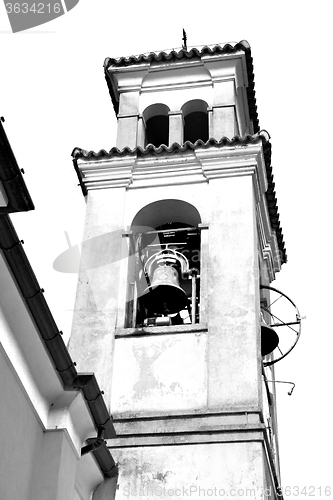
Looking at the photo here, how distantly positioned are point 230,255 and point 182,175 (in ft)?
4.79

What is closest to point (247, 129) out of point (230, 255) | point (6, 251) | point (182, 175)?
point (182, 175)

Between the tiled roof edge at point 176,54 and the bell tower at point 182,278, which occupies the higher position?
the tiled roof edge at point 176,54

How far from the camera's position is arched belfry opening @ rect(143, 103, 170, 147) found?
524 inches

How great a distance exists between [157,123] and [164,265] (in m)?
3.35

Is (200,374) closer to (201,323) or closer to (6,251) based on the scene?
(201,323)

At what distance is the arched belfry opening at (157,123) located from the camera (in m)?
13.3

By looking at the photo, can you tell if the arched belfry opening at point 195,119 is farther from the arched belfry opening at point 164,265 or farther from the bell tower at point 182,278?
the arched belfry opening at point 164,265

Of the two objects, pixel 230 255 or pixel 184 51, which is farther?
pixel 184 51

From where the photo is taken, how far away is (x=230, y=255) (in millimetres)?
10867

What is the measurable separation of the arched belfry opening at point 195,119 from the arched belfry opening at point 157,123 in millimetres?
272

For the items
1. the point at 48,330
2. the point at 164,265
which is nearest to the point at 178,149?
the point at 164,265

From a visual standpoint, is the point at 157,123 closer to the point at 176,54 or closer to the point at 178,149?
the point at 176,54

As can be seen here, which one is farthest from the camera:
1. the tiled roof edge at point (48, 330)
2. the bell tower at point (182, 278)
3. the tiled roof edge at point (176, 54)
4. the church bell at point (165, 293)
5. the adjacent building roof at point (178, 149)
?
the tiled roof edge at point (176, 54)

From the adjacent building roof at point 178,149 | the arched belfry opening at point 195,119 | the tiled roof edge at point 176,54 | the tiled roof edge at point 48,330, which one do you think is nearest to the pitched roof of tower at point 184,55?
the tiled roof edge at point 176,54
